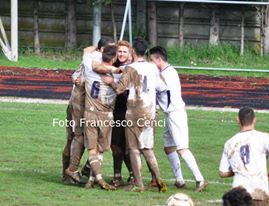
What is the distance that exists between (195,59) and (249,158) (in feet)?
80.0

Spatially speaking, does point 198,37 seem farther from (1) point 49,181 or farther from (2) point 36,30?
(1) point 49,181

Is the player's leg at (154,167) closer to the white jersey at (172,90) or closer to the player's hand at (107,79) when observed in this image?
the white jersey at (172,90)

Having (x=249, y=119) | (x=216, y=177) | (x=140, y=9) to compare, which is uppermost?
(x=140, y=9)

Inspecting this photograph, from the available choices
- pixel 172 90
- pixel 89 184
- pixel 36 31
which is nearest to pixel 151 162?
pixel 89 184

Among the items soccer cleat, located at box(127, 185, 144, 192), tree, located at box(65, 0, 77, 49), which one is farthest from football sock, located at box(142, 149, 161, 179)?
tree, located at box(65, 0, 77, 49)

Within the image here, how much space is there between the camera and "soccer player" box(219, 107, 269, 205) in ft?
33.3

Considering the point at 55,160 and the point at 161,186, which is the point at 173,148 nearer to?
the point at 161,186

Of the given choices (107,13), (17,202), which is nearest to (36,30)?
(107,13)

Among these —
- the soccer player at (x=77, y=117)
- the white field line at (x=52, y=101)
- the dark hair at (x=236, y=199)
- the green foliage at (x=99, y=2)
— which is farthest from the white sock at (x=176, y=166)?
the green foliage at (x=99, y=2)

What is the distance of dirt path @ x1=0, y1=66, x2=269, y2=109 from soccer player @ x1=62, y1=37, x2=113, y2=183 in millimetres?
10224

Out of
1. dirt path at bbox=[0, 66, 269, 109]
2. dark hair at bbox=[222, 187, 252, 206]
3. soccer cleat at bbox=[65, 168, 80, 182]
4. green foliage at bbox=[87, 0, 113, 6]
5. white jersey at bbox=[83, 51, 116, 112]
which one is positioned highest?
green foliage at bbox=[87, 0, 113, 6]

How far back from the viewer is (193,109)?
919 inches

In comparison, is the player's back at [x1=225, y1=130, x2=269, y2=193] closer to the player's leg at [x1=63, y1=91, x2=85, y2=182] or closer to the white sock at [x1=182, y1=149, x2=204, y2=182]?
the white sock at [x1=182, y1=149, x2=204, y2=182]

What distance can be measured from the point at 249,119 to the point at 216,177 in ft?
16.7
